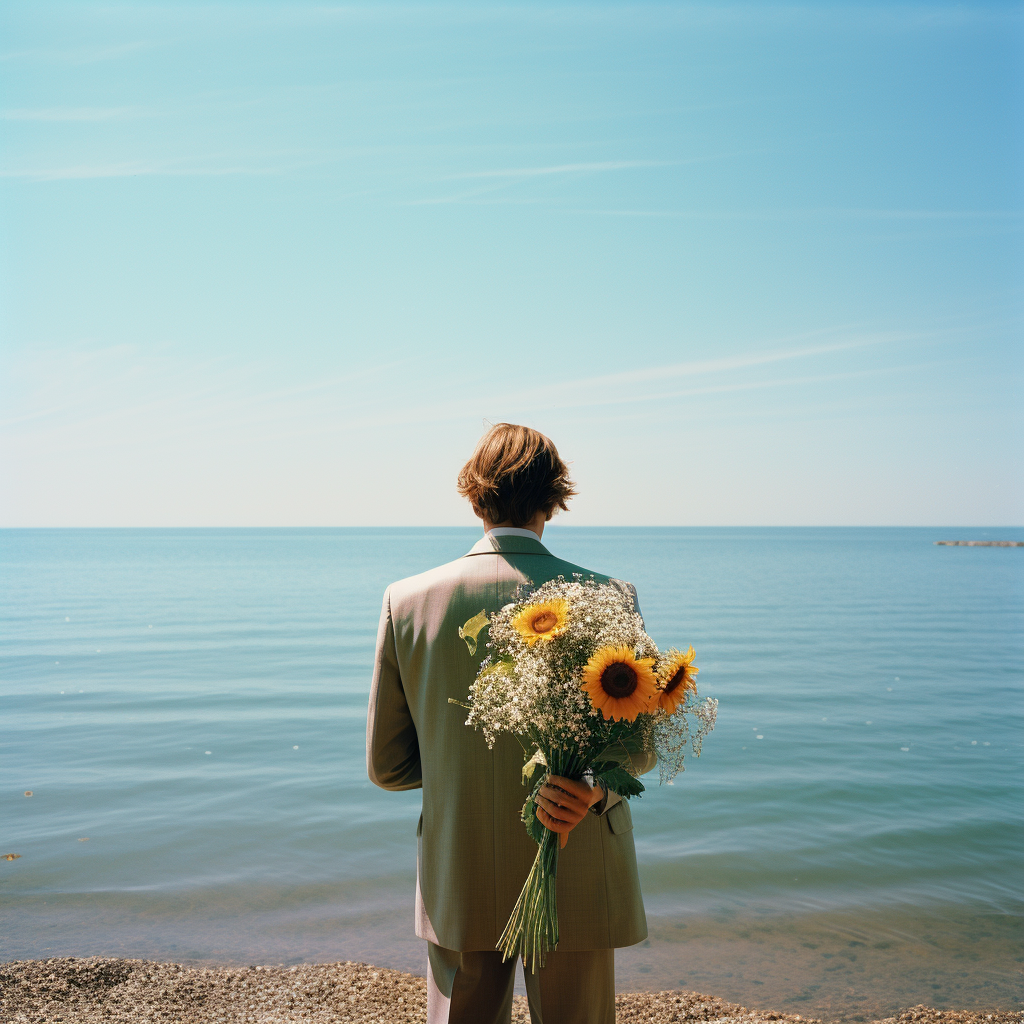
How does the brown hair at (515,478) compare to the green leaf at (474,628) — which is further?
the brown hair at (515,478)

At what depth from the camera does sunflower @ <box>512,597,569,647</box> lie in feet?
5.96

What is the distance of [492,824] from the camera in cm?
213

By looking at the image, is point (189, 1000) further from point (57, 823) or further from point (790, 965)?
point (57, 823)

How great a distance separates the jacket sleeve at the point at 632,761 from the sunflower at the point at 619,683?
17 centimetres

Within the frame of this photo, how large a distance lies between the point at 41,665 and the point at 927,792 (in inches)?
615

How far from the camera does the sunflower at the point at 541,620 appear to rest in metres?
1.82

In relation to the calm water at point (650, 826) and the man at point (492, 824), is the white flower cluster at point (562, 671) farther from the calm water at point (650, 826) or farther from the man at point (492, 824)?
the calm water at point (650, 826)

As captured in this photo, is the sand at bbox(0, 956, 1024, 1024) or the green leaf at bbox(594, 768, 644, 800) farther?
the sand at bbox(0, 956, 1024, 1024)

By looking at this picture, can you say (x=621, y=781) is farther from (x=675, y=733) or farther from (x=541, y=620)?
(x=541, y=620)

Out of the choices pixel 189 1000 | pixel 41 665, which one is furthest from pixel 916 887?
pixel 41 665

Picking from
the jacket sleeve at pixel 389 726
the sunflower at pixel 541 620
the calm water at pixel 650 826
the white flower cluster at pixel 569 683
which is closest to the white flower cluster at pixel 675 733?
the white flower cluster at pixel 569 683

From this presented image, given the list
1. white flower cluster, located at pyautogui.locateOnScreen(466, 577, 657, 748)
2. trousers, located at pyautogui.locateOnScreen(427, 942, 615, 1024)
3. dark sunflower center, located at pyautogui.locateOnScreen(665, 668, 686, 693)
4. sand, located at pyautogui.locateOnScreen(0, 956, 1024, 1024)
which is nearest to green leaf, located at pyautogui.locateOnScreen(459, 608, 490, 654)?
white flower cluster, located at pyautogui.locateOnScreen(466, 577, 657, 748)

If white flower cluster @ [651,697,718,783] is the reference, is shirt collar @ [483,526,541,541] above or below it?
above

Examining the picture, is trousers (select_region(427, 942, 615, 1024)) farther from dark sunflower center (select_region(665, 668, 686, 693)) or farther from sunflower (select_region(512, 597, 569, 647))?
sunflower (select_region(512, 597, 569, 647))
